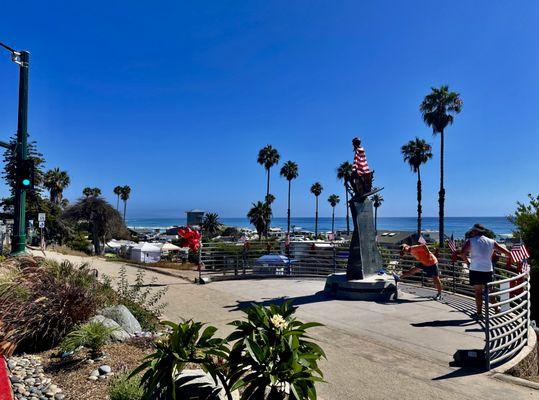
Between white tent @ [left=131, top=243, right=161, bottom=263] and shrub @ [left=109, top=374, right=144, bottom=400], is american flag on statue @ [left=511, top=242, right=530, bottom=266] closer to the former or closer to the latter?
shrub @ [left=109, top=374, right=144, bottom=400]

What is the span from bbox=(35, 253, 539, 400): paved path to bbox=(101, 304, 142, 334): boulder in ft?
5.76

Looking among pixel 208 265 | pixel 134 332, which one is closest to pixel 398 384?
pixel 134 332

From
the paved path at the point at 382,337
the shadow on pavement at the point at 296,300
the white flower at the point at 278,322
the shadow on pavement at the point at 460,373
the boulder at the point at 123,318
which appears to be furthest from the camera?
the shadow on pavement at the point at 296,300

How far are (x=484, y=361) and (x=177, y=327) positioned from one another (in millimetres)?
4322

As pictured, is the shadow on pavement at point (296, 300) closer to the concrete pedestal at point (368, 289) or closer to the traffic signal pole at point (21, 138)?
the concrete pedestal at point (368, 289)

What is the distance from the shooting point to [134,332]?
20.0 feet

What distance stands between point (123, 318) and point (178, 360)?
356 cm

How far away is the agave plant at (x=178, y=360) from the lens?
10.0 ft

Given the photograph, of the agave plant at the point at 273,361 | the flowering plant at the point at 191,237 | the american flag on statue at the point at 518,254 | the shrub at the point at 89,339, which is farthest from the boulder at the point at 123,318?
the flowering plant at the point at 191,237

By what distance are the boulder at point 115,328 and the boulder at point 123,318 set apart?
152 millimetres

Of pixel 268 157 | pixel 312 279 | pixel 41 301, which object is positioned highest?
pixel 268 157

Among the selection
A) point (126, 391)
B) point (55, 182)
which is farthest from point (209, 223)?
point (126, 391)

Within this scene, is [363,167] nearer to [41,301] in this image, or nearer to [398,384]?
[398,384]

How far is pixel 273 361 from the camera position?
307 centimetres
